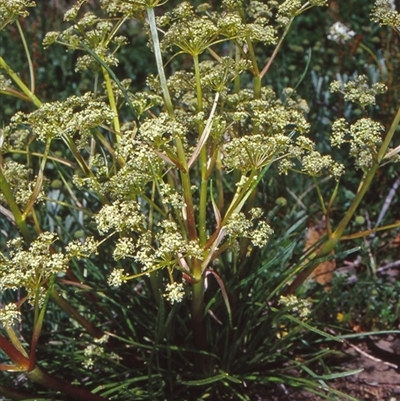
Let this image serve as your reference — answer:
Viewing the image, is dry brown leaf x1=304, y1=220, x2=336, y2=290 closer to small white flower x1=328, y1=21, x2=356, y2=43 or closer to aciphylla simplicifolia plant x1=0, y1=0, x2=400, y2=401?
aciphylla simplicifolia plant x1=0, y1=0, x2=400, y2=401

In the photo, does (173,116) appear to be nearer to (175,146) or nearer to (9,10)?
(175,146)

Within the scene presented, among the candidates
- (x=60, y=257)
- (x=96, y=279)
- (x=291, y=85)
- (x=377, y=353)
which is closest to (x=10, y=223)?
(x=96, y=279)

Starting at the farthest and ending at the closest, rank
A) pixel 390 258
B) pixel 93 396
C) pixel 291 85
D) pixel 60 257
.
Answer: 1. pixel 291 85
2. pixel 390 258
3. pixel 93 396
4. pixel 60 257

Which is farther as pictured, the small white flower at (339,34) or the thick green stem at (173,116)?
the small white flower at (339,34)

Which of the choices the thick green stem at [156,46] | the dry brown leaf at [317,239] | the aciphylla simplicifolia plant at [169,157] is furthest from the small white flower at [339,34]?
the thick green stem at [156,46]

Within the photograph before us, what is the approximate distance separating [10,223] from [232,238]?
4.64 feet

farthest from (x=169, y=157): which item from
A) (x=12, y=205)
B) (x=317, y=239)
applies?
(x=317, y=239)

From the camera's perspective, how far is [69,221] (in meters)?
3.32

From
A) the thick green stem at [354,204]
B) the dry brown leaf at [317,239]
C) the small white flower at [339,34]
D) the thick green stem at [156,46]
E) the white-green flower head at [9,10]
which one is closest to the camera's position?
the thick green stem at [156,46]

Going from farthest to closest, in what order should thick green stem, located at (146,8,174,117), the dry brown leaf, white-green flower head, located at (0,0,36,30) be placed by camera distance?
the dry brown leaf, white-green flower head, located at (0,0,36,30), thick green stem, located at (146,8,174,117)

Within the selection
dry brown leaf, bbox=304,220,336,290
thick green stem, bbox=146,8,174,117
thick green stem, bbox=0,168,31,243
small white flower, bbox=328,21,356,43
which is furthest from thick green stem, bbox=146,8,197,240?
small white flower, bbox=328,21,356,43

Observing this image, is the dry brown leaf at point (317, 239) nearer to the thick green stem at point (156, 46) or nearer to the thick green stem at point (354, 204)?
the thick green stem at point (354, 204)

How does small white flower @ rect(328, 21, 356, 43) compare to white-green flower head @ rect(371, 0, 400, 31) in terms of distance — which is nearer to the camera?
white-green flower head @ rect(371, 0, 400, 31)

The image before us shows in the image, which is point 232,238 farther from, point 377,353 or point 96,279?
point 377,353
